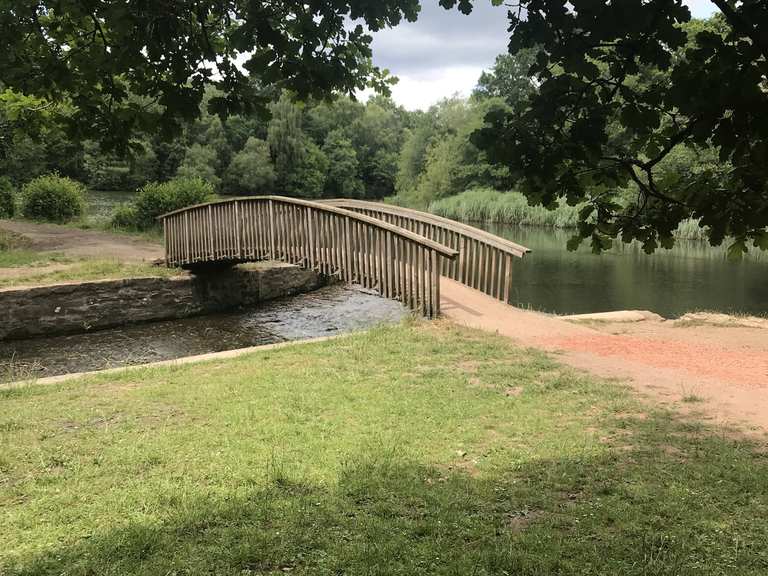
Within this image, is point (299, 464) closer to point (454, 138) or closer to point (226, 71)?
point (226, 71)

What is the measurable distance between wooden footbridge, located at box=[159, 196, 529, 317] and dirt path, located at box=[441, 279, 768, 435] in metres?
0.73

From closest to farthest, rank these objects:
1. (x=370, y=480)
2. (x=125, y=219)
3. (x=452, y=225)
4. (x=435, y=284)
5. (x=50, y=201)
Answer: (x=370, y=480) < (x=435, y=284) < (x=452, y=225) < (x=125, y=219) < (x=50, y=201)

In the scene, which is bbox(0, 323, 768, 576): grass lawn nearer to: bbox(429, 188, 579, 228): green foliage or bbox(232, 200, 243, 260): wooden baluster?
bbox(232, 200, 243, 260): wooden baluster

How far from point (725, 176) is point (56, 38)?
3.83 meters

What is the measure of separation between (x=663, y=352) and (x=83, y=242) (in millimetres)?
16128

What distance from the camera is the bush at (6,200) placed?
21656mm

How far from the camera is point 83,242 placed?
18.0 m

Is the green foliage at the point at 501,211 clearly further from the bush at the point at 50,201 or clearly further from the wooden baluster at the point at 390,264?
the wooden baluster at the point at 390,264

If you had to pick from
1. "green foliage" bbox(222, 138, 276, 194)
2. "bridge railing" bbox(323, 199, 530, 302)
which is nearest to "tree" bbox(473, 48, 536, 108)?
"green foliage" bbox(222, 138, 276, 194)

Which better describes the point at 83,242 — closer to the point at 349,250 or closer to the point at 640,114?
the point at 349,250

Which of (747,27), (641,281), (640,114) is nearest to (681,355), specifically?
(640,114)

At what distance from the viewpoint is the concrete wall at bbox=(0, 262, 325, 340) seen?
11516mm

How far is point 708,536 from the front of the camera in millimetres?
3025

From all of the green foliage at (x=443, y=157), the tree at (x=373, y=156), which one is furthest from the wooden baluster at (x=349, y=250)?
the tree at (x=373, y=156)
